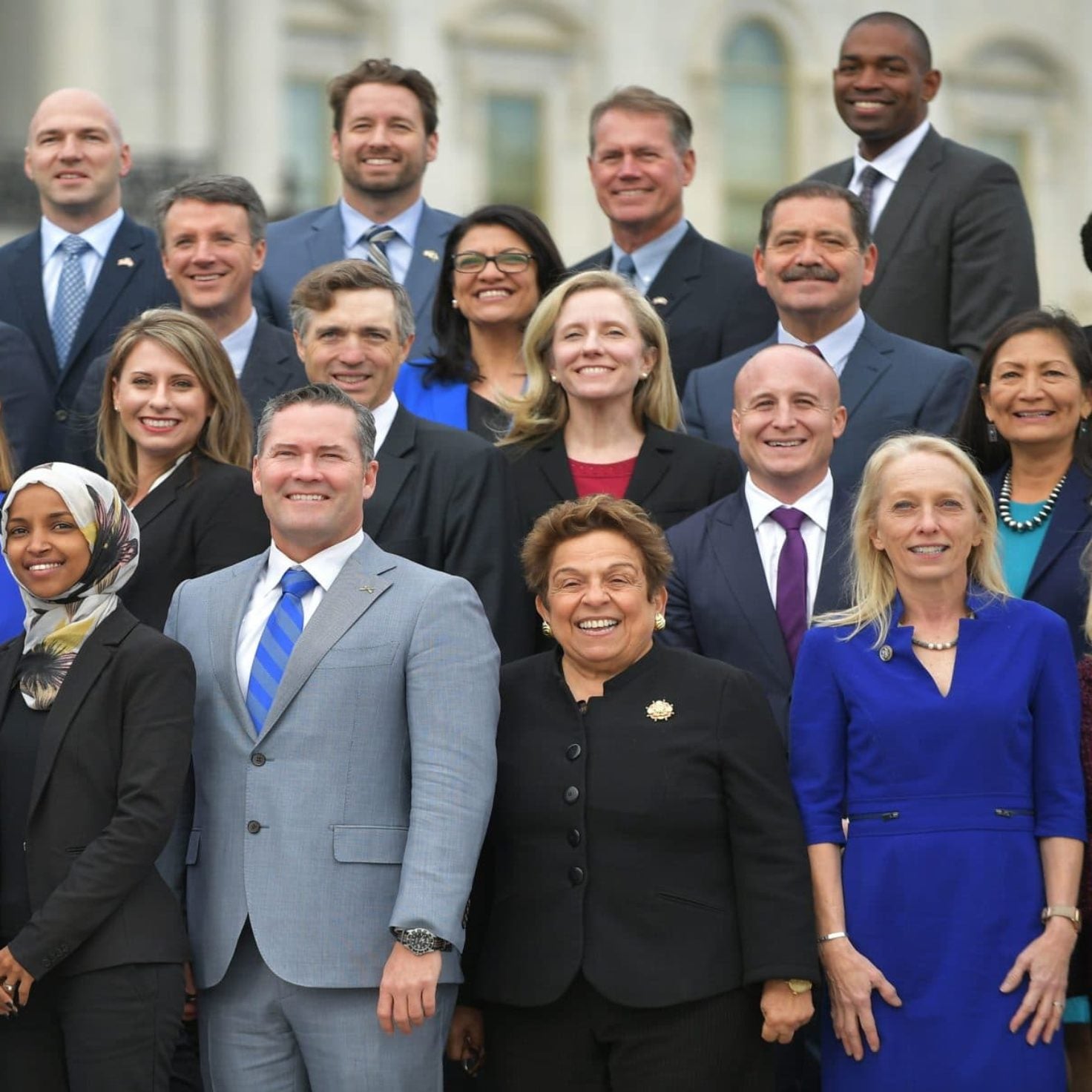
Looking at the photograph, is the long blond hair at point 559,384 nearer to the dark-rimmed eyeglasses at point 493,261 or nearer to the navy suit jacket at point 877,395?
the navy suit jacket at point 877,395

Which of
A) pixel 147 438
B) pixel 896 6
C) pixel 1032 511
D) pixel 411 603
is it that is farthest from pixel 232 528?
pixel 896 6

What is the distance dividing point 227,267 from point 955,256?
243 cm

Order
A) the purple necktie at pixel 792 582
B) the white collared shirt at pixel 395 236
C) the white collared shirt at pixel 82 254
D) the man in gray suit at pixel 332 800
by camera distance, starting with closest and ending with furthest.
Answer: the man in gray suit at pixel 332 800 → the purple necktie at pixel 792 582 → the white collared shirt at pixel 82 254 → the white collared shirt at pixel 395 236

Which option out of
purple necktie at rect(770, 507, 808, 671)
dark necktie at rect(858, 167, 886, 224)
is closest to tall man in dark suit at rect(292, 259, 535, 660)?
purple necktie at rect(770, 507, 808, 671)

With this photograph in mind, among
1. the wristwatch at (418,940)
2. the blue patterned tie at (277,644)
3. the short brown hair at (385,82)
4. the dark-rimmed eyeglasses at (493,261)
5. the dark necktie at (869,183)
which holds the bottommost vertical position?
the wristwatch at (418,940)

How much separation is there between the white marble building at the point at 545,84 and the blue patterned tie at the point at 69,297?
11.3 meters

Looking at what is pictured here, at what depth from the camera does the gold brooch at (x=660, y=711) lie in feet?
16.5

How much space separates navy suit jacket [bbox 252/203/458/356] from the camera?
7555 millimetres

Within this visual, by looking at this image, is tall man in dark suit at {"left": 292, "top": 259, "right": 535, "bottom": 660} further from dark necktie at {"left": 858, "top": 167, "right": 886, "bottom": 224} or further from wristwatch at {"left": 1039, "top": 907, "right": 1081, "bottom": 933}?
dark necktie at {"left": 858, "top": 167, "right": 886, "bottom": 224}

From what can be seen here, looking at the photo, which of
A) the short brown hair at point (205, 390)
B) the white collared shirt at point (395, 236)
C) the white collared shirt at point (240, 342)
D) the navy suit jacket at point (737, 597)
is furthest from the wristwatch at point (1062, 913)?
the white collared shirt at point (395, 236)

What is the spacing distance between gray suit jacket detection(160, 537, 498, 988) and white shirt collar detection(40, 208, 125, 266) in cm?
299

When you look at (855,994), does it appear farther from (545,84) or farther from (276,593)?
(545,84)

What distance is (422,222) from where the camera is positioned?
Result: 7746mm

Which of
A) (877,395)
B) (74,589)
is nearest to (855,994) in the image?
(74,589)
